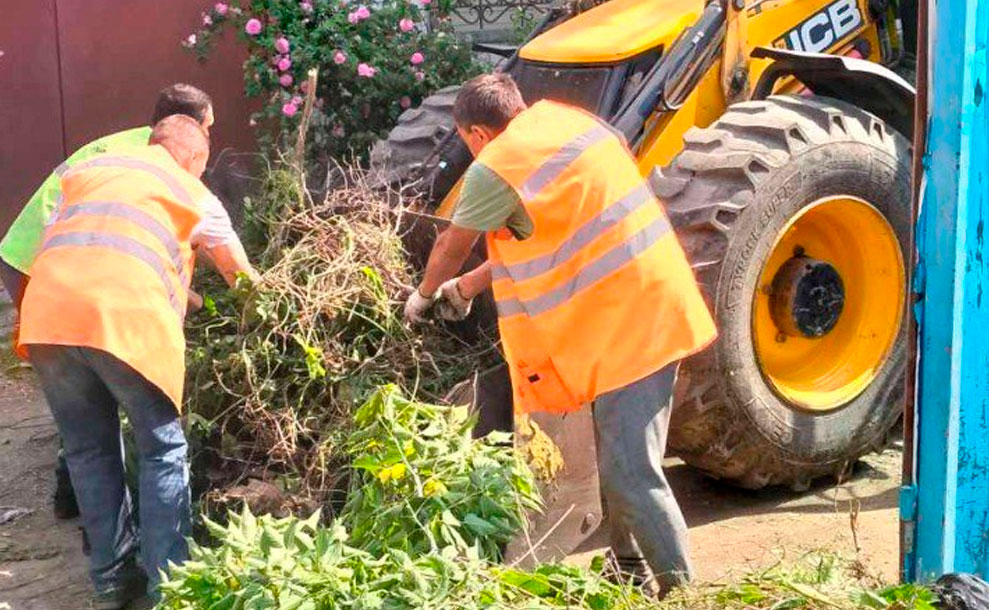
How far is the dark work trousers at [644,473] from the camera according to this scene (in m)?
4.47

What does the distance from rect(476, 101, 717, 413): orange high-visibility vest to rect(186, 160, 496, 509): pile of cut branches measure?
72 cm

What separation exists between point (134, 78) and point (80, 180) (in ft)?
12.1

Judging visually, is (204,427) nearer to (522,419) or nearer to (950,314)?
(522,419)

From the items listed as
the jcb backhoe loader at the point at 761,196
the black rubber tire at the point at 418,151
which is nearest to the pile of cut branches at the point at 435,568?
the jcb backhoe loader at the point at 761,196

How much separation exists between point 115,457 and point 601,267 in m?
1.79

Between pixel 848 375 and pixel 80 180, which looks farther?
pixel 848 375

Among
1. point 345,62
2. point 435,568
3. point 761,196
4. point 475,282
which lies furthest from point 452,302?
point 345,62

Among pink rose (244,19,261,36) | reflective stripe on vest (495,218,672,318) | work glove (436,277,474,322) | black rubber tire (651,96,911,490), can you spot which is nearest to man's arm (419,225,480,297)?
work glove (436,277,474,322)

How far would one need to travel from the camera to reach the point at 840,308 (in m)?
5.77

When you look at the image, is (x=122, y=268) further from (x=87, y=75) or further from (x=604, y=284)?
(x=87, y=75)

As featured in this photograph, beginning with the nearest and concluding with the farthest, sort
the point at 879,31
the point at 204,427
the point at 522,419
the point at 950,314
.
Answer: the point at 950,314
the point at 522,419
the point at 204,427
the point at 879,31

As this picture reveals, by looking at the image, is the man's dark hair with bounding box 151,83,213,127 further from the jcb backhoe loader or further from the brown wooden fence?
the brown wooden fence

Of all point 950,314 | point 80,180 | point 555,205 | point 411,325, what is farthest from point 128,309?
point 950,314

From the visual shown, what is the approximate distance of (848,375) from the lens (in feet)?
19.2
